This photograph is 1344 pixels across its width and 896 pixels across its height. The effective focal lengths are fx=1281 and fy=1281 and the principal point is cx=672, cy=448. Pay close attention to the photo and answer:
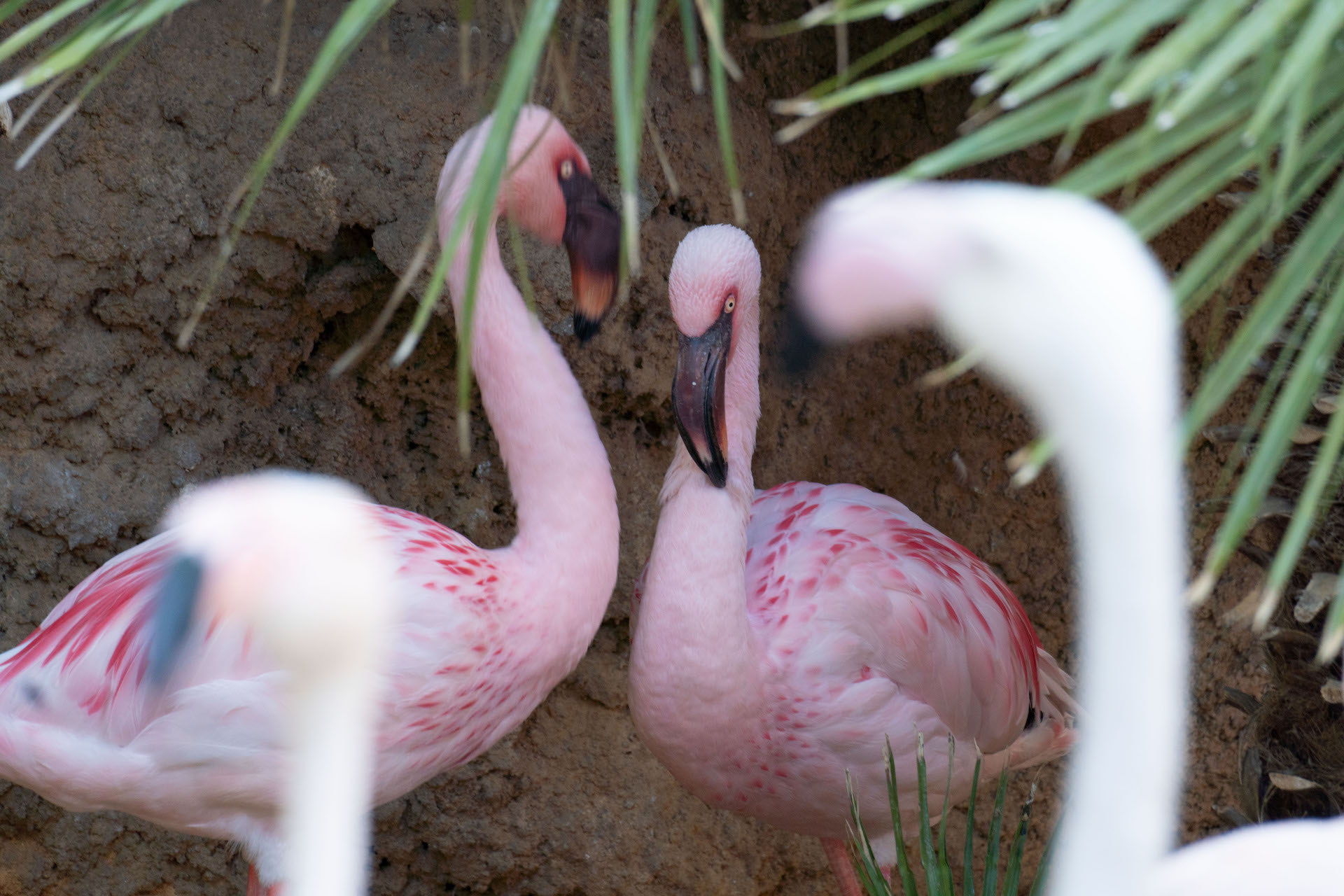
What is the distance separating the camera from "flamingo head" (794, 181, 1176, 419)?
553mm

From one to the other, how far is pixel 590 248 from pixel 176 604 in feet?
2.78

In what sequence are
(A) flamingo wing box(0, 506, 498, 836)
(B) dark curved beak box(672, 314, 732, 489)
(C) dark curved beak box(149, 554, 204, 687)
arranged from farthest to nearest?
(B) dark curved beak box(672, 314, 732, 489) → (A) flamingo wing box(0, 506, 498, 836) → (C) dark curved beak box(149, 554, 204, 687)

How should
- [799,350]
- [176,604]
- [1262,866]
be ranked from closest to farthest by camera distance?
[1262,866], [176,604], [799,350]

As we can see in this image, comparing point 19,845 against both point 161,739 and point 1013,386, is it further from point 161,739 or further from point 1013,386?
point 1013,386

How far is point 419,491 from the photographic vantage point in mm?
2365

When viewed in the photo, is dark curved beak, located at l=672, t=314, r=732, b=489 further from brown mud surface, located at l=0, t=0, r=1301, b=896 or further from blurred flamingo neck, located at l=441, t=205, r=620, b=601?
brown mud surface, located at l=0, t=0, r=1301, b=896

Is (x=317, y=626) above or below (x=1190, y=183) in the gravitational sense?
below

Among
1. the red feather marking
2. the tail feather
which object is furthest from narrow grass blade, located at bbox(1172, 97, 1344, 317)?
the tail feather

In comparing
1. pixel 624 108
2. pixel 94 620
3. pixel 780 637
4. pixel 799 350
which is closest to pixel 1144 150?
pixel 624 108

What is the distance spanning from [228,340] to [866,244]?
1.83 metres

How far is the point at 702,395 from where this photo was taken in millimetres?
1737

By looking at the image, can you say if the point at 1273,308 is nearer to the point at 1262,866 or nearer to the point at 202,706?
the point at 1262,866

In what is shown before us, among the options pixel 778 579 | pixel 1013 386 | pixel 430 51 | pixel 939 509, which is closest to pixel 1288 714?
pixel 778 579

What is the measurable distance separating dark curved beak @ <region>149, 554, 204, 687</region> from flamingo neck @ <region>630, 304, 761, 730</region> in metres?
0.65
